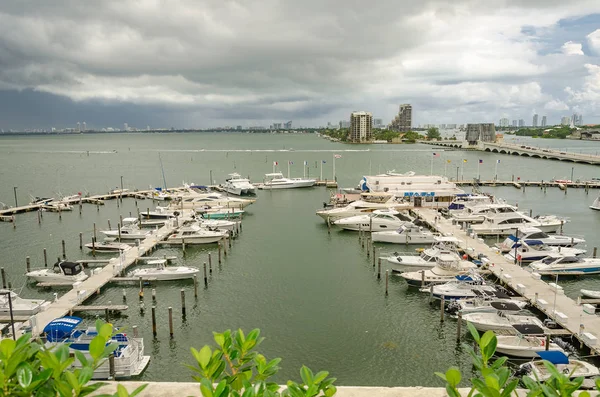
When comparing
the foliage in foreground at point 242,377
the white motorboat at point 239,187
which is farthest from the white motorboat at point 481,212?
the foliage in foreground at point 242,377

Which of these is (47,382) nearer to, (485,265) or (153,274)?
(153,274)

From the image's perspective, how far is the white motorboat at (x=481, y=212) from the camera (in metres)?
48.3

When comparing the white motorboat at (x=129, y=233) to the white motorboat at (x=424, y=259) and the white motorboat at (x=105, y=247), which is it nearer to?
the white motorboat at (x=105, y=247)

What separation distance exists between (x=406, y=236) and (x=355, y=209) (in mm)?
12696

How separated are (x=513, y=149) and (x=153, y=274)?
529 feet

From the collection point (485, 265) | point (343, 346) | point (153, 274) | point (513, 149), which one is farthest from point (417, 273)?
point (513, 149)

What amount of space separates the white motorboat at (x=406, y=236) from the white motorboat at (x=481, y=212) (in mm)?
7576

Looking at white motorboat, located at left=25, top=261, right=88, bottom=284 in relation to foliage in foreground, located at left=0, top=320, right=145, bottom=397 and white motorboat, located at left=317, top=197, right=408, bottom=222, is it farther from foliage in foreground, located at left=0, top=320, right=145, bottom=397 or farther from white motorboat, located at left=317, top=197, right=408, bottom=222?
foliage in foreground, located at left=0, top=320, right=145, bottom=397

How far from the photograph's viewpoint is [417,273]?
32.5 meters

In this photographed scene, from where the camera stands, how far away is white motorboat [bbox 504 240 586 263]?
3600 centimetres

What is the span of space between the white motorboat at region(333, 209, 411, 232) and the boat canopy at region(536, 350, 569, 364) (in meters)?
26.8

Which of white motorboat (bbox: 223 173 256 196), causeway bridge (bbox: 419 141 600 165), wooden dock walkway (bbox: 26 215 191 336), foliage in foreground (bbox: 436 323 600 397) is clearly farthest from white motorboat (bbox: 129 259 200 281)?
causeway bridge (bbox: 419 141 600 165)

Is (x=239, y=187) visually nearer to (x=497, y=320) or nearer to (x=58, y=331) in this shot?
(x=58, y=331)

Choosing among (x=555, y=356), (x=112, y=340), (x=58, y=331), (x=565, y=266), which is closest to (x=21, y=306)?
(x=58, y=331)
